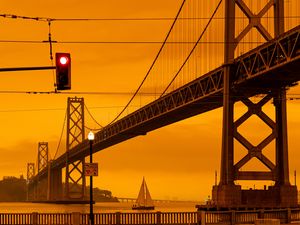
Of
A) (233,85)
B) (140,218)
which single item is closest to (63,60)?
(140,218)

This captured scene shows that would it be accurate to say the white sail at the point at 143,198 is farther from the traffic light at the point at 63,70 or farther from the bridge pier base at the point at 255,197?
the traffic light at the point at 63,70

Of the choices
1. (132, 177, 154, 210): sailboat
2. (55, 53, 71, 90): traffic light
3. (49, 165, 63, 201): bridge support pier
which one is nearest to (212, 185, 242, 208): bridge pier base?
(55, 53, 71, 90): traffic light

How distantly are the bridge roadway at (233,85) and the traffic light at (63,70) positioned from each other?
102 feet

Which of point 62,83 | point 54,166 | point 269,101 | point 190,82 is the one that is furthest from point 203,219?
point 54,166

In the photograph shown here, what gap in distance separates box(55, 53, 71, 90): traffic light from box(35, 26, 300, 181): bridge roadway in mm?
31234

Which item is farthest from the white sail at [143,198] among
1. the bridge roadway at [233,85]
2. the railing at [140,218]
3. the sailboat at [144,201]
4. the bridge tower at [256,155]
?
the railing at [140,218]

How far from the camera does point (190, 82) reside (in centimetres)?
7738

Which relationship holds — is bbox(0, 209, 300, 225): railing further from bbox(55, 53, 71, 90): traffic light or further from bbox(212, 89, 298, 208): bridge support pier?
bbox(212, 89, 298, 208): bridge support pier

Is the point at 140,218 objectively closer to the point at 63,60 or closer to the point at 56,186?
the point at 63,60

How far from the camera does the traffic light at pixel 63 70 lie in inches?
1104

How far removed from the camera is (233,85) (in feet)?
228

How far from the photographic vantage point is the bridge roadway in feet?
198

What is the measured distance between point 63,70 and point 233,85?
42271 millimetres

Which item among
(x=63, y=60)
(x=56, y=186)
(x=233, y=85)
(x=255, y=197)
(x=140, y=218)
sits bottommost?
(x=140, y=218)
